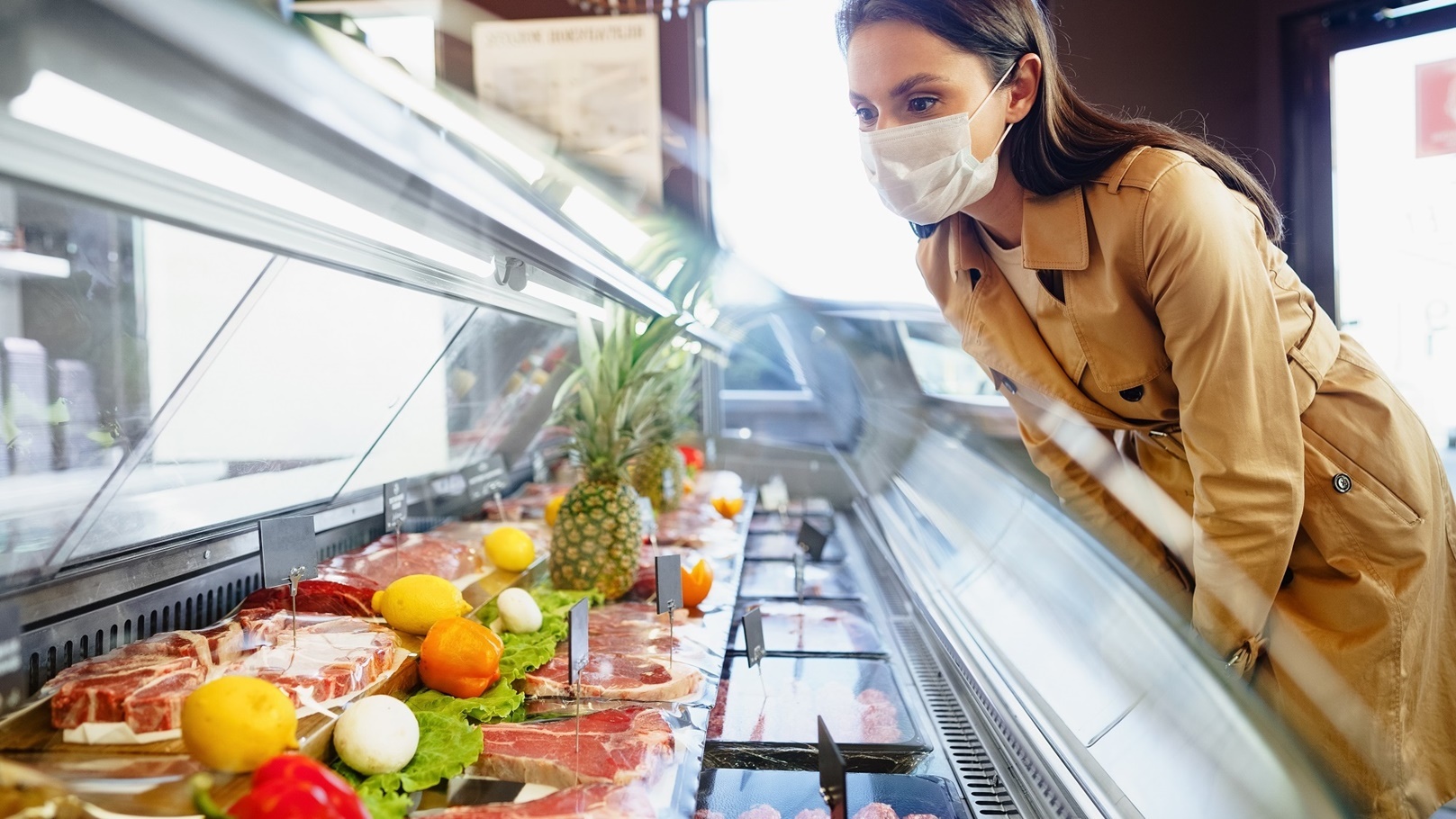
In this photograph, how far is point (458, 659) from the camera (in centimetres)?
152

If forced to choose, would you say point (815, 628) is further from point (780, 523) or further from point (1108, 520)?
point (780, 523)

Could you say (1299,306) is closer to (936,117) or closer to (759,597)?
(936,117)

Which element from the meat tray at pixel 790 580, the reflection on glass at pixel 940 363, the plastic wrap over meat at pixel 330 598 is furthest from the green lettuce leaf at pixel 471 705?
the reflection on glass at pixel 940 363

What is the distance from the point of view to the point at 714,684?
1765 millimetres

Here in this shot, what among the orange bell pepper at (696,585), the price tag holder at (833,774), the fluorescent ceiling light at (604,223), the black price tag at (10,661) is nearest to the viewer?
the price tag holder at (833,774)

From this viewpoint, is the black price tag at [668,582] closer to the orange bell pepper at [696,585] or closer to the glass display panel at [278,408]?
the orange bell pepper at [696,585]

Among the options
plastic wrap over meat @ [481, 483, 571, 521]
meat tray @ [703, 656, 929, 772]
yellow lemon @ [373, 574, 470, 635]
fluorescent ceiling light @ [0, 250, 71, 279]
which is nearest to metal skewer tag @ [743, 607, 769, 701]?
meat tray @ [703, 656, 929, 772]

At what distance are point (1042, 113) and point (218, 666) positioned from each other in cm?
166

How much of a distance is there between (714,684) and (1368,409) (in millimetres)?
1306

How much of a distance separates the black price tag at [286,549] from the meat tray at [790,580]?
153 cm

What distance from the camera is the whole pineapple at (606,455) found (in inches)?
90.6

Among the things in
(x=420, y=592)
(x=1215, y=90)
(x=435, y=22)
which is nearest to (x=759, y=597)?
(x=420, y=592)

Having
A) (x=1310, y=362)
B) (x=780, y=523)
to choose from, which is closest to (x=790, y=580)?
(x=780, y=523)

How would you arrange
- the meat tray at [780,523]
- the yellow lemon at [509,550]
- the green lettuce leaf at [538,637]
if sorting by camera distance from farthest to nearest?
1. the meat tray at [780,523]
2. the yellow lemon at [509,550]
3. the green lettuce leaf at [538,637]
